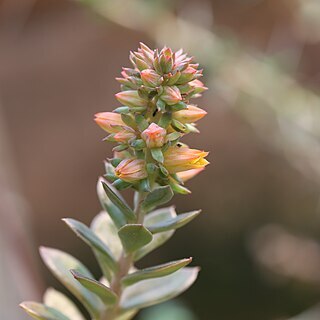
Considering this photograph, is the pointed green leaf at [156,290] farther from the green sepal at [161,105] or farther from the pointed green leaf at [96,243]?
the green sepal at [161,105]

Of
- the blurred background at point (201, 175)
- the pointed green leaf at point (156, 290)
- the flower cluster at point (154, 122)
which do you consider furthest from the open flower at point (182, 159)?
the blurred background at point (201, 175)

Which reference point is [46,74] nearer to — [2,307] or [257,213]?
[257,213]

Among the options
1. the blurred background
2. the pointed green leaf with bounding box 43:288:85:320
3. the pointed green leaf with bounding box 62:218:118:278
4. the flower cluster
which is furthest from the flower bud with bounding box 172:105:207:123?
the blurred background

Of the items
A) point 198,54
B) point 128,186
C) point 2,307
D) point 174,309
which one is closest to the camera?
point 128,186

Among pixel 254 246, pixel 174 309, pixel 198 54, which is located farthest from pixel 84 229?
pixel 254 246

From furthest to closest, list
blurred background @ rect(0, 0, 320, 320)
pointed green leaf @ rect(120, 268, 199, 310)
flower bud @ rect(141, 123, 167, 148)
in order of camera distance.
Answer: blurred background @ rect(0, 0, 320, 320) < pointed green leaf @ rect(120, 268, 199, 310) < flower bud @ rect(141, 123, 167, 148)

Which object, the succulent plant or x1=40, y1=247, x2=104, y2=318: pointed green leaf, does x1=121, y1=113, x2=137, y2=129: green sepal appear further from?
x1=40, y1=247, x2=104, y2=318: pointed green leaf

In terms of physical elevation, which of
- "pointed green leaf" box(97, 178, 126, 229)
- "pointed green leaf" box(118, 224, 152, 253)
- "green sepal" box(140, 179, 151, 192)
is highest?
"green sepal" box(140, 179, 151, 192)
